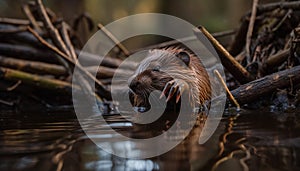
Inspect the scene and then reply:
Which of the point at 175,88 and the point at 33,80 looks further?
the point at 33,80

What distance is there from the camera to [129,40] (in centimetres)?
971

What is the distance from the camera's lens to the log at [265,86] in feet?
9.13

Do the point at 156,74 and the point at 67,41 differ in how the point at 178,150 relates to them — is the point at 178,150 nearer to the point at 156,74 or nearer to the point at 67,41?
the point at 156,74

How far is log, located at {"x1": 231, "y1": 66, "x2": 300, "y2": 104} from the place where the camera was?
110 inches

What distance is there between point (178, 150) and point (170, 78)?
4.38 ft

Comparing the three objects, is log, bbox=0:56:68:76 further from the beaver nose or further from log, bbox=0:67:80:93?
the beaver nose

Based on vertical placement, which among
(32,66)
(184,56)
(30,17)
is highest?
(30,17)

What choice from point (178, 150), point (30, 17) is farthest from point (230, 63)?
point (30, 17)

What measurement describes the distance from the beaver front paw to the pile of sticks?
0.35 metres

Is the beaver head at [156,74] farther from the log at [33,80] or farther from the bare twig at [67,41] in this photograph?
the log at [33,80]

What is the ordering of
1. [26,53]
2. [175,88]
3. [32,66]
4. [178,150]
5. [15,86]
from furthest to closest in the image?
[26,53] → [32,66] → [15,86] → [175,88] → [178,150]

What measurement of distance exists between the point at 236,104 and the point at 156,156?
1.45 metres

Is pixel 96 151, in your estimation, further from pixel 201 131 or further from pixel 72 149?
pixel 201 131

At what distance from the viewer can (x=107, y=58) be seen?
447 cm
